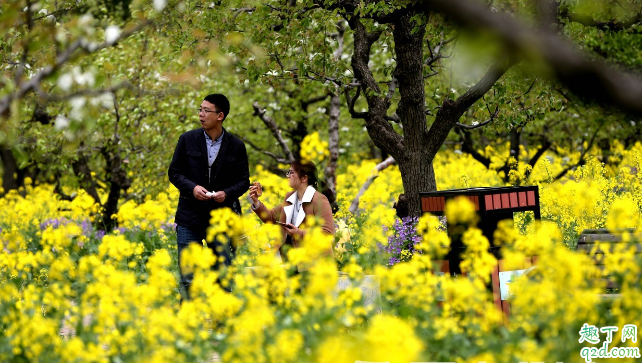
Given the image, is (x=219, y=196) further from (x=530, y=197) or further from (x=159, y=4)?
(x=159, y=4)

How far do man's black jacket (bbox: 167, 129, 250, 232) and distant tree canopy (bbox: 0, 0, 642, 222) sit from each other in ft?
3.93

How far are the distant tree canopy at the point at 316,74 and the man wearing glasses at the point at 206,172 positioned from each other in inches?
45.9

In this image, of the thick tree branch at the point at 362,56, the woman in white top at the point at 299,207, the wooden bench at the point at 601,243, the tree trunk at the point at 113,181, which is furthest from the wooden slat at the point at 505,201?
the tree trunk at the point at 113,181

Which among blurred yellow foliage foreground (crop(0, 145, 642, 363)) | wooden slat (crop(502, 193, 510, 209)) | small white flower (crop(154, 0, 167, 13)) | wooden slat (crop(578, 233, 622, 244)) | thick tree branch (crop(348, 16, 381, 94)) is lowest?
blurred yellow foliage foreground (crop(0, 145, 642, 363))

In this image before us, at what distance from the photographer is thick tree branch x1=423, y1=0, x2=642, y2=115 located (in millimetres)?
1427

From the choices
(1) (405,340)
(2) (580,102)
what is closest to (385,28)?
(1) (405,340)

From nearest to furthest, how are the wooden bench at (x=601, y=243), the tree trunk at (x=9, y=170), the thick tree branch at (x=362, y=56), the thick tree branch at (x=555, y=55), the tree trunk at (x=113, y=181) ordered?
the thick tree branch at (x=555, y=55) → the wooden bench at (x=601, y=243) → the thick tree branch at (x=362, y=56) → the tree trunk at (x=113, y=181) → the tree trunk at (x=9, y=170)

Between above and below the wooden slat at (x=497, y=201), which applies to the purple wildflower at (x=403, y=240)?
below

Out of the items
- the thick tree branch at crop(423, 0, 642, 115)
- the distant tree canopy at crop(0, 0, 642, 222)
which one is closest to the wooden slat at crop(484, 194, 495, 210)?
the distant tree canopy at crop(0, 0, 642, 222)

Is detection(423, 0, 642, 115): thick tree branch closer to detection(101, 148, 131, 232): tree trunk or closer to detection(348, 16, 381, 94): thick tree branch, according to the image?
detection(348, 16, 381, 94): thick tree branch

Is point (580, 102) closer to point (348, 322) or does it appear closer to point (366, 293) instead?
point (348, 322)

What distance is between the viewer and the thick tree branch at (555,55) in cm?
143

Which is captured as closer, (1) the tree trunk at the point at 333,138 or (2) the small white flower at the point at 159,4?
(2) the small white flower at the point at 159,4

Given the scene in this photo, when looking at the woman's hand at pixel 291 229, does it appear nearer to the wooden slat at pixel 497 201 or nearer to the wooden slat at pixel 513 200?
the wooden slat at pixel 497 201
